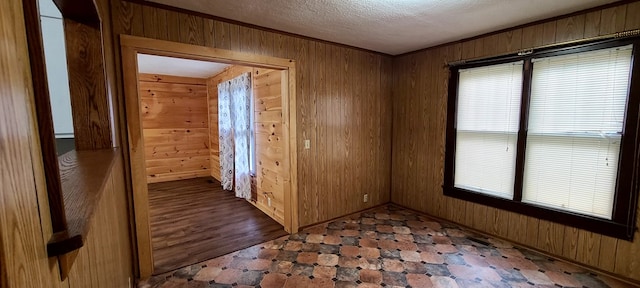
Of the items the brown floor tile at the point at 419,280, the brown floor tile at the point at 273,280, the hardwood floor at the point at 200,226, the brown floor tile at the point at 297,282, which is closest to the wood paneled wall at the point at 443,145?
the brown floor tile at the point at 419,280

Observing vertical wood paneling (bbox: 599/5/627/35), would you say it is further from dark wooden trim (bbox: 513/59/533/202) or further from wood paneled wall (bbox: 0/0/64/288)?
wood paneled wall (bbox: 0/0/64/288)

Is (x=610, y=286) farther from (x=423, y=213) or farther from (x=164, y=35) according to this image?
(x=164, y=35)

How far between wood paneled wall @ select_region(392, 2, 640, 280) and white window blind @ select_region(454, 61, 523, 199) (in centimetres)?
20

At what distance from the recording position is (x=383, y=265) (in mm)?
2443

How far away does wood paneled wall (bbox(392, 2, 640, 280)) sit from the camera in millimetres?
2236

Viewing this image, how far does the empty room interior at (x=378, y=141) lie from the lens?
1778 millimetres

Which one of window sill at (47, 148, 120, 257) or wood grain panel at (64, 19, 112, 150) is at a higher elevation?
wood grain panel at (64, 19, 112, 150)

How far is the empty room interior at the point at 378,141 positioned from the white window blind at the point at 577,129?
0.04 ft

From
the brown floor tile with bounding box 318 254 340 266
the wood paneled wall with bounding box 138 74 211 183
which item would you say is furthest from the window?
the wood paneled wall with bounding box 138 74 211 183

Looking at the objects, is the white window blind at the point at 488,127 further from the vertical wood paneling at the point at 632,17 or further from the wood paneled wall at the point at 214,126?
the wood paneled wall at the point at 214,126

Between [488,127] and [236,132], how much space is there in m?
3.69

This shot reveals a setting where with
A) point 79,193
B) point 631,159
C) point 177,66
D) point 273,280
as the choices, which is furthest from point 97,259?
point 177,66

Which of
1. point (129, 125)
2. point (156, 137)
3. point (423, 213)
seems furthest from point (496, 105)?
point (156, 137)

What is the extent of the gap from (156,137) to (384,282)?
5535 mm
